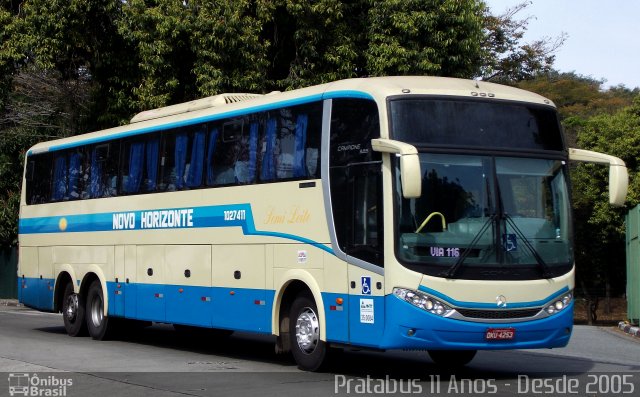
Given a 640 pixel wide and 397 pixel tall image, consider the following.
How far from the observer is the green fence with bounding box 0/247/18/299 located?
35250 mm

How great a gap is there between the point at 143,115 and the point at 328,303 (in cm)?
717

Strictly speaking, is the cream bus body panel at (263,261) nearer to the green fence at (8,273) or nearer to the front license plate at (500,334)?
the front license plate at (500,334)

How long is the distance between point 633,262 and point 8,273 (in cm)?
2251

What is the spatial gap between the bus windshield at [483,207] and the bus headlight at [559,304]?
0.34 meters

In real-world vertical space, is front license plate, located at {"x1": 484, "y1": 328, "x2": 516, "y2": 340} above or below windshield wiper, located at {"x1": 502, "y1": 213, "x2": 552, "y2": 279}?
below

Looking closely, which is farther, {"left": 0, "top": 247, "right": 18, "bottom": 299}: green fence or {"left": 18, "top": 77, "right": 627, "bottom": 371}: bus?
{"left": 0, "top": 247, "right": 18, "bottom": 299}: green fence

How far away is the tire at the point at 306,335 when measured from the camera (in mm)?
12750

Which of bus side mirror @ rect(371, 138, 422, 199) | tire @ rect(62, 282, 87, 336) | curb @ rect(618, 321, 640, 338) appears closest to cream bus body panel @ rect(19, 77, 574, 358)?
tire @ rect(62, 282, 87, 336)

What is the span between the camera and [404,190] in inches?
420

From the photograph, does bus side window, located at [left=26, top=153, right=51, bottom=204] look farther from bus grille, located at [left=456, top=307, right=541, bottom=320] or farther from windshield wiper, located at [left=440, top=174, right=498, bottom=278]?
bus grille, located at [left=456, top=307, right=541, bottom=320]

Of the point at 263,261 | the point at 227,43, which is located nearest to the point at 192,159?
the point at 263,261

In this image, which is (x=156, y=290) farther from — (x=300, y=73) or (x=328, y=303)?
(x=300, y=73)

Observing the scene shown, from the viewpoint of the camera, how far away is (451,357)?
44.7 ft

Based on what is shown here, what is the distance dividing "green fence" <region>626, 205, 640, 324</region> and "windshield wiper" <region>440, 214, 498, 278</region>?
993 cm
